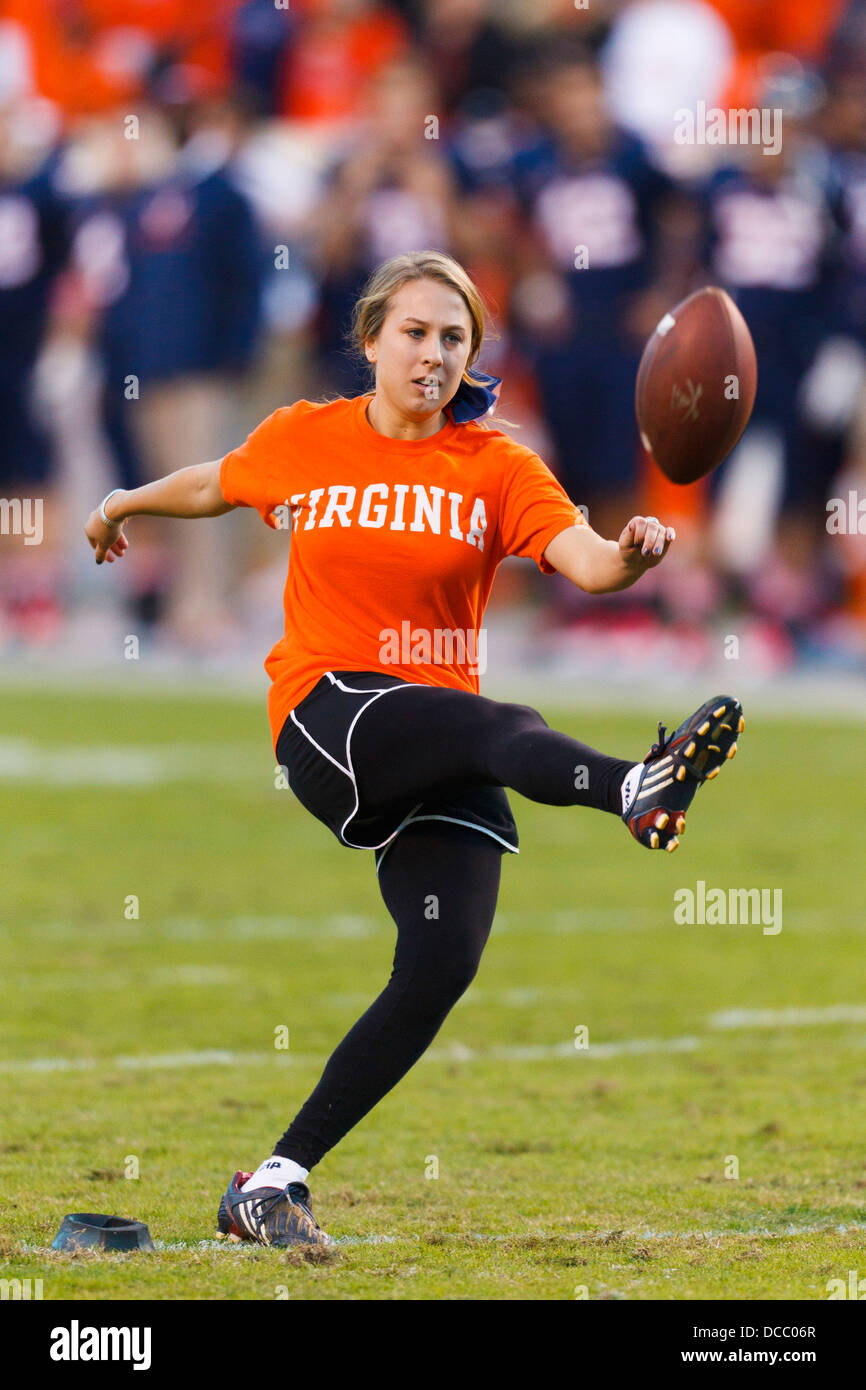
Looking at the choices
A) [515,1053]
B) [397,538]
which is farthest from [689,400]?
[515,1053]

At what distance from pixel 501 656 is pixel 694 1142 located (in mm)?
9450

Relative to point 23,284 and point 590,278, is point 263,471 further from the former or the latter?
point 23,284

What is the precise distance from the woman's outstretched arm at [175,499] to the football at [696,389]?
33.3 inches

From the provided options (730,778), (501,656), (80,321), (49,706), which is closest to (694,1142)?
(730,778)

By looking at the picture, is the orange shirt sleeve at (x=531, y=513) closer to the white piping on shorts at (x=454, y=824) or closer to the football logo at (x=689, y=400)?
the football logo at (x=689, y=400)

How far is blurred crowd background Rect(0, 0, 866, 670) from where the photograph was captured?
13.8 metres

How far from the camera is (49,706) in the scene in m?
12.7

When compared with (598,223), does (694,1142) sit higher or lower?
lower

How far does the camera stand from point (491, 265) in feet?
46.7

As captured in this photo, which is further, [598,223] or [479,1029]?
[598,223]

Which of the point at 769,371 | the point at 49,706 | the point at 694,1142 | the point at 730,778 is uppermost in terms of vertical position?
the point at 769,371

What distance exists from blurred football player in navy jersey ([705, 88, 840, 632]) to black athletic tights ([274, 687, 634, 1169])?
9991 millimetres
